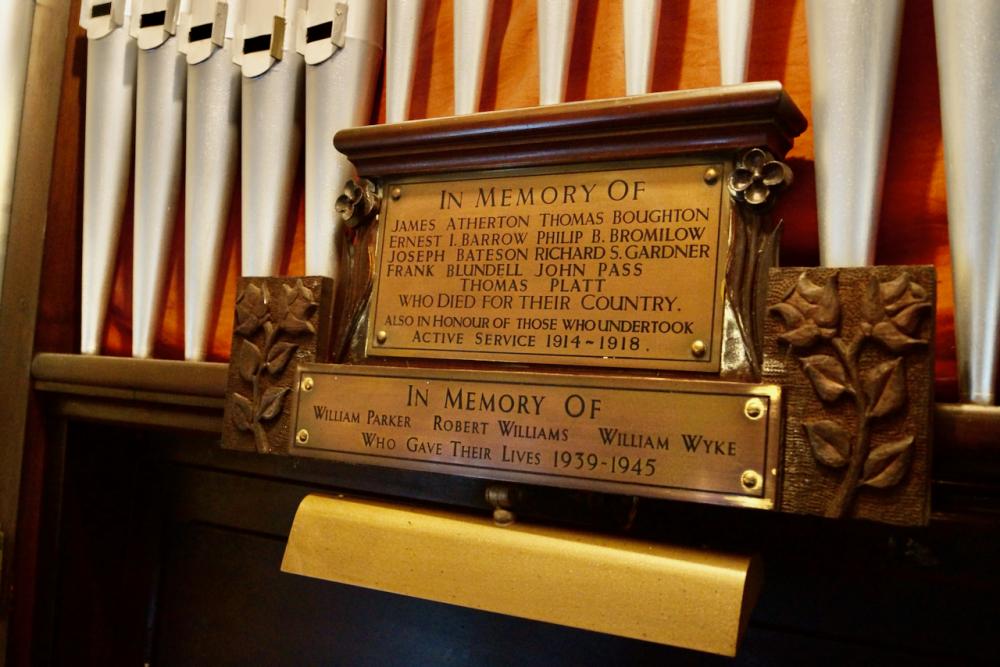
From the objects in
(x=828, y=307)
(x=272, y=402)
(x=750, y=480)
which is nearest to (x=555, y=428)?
(x=750, y=480)

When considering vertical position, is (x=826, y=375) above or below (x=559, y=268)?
below

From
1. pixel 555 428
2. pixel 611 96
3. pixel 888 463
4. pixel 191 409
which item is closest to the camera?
pixel 888 463

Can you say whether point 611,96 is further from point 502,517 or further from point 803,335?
point 502,517

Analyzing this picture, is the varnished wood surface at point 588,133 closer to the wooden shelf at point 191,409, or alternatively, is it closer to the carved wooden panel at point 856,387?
the carved wooden panel at point 856,387

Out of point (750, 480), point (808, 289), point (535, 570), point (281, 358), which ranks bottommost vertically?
point (535, 570)

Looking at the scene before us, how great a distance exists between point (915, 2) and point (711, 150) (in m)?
0.32

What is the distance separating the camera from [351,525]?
124 cm

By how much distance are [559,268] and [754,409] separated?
305 mm

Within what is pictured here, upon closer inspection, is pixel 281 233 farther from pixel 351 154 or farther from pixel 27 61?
pixel 27 61

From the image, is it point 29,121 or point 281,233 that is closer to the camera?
point 281,233

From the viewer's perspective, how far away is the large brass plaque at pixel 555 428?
99cm

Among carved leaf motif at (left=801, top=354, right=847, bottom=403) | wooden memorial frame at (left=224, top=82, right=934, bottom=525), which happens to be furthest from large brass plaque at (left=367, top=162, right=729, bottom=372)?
carved leaf motif at (left=801, top=354, right=847, bottom=403)

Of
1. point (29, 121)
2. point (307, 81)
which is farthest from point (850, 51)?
point (29, 121)

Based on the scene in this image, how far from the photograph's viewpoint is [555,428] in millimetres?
1089
